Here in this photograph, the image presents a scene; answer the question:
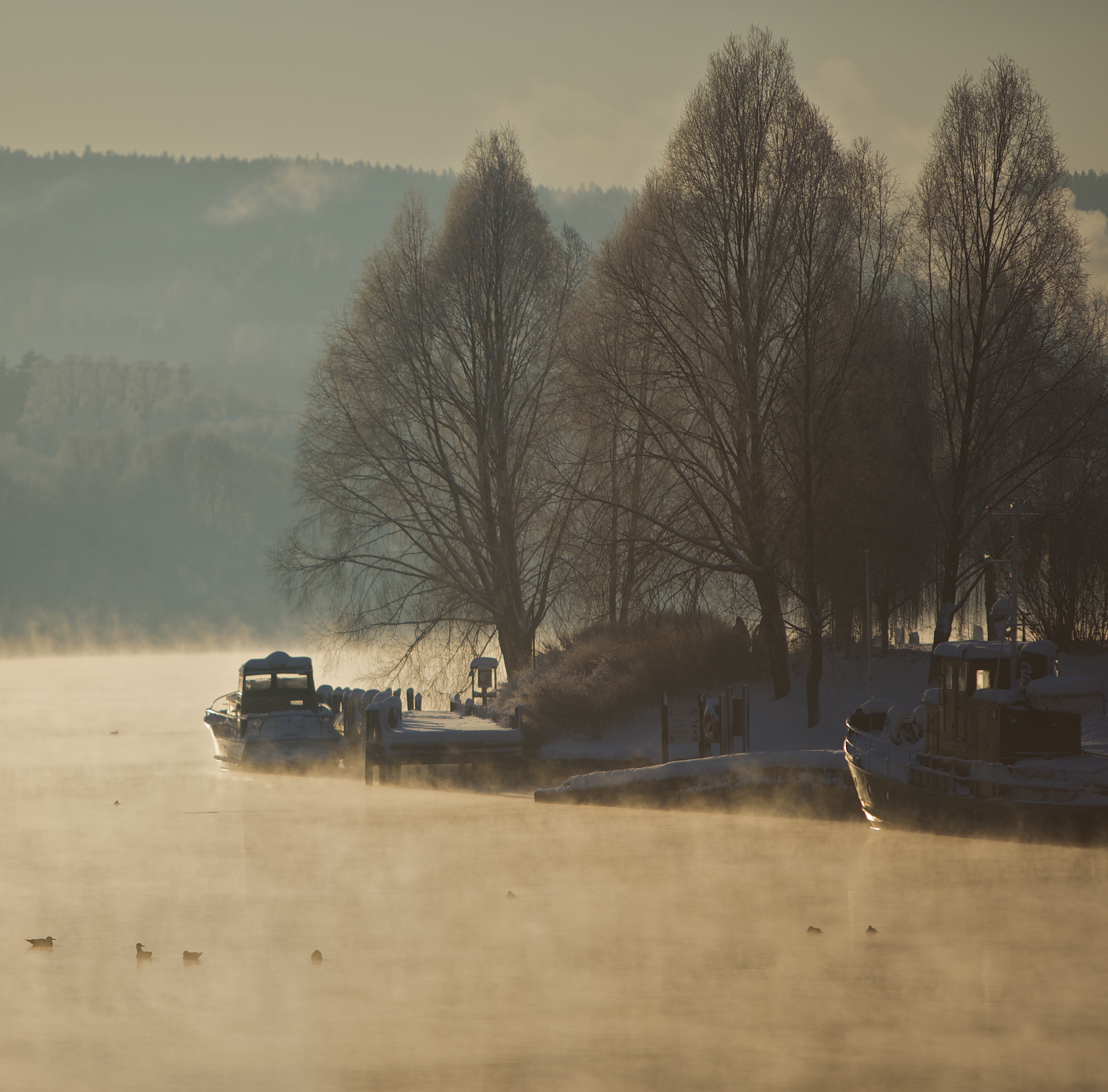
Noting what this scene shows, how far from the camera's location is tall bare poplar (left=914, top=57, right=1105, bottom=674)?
88.5 feet

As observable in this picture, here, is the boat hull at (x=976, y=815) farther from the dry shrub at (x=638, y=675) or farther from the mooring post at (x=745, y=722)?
the dry shrub at (x=638, y=675)

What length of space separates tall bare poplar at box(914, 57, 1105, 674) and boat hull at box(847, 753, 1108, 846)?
732 centimetres

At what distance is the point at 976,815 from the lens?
18.4 meters

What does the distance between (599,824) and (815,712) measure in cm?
546

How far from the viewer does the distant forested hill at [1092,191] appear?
102375mm

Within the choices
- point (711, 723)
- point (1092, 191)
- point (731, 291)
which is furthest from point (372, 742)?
point (1092, 191)

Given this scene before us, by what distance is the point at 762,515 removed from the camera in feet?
84.3

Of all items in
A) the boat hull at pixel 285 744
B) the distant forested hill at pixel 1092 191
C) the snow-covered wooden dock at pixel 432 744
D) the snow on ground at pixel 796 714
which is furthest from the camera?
the distant forested hill at pixel 1092 191

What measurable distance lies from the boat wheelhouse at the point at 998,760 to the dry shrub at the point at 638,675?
7747mm

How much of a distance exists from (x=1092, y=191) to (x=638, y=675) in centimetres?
9872

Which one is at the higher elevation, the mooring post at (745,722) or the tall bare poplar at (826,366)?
the tall bare poplar at (826,366)

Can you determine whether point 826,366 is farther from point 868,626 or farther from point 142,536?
point 142,536

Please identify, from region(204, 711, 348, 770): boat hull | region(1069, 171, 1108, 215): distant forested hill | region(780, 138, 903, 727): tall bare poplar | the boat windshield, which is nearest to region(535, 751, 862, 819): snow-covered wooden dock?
region(780, 138, 903, 727): tall bare poplar

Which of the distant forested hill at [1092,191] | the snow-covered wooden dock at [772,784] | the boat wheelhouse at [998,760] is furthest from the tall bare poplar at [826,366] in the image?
the distant forested hill at [1092,191]
